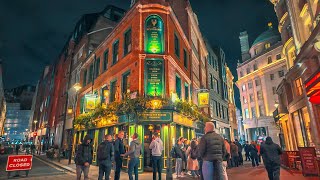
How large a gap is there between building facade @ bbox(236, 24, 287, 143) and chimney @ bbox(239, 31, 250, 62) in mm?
3090

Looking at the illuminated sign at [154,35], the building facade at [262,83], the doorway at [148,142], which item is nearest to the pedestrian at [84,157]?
the doorway at [148,142]

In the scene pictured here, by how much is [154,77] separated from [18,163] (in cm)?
946

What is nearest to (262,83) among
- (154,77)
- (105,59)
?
(105,59)

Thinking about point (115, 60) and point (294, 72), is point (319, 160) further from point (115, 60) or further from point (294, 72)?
point (115, 60)

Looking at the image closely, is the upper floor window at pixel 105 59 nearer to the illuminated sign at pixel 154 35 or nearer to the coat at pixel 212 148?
the illuminated sign at pixel 154 35

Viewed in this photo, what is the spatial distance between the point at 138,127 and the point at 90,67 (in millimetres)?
13163

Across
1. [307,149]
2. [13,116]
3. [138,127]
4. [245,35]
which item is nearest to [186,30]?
[138,127]

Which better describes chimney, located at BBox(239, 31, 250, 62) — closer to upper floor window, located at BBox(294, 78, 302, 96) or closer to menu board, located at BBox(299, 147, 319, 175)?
upper floor window, located at BBox(294, 78, 302, 96)

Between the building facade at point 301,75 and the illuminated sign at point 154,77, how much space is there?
8276 millimetres

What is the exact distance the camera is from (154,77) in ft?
46.6

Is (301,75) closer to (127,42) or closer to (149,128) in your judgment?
(149,128)

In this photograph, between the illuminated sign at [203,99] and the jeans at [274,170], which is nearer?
the jeans at [274,170]

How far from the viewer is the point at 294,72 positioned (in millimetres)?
16922

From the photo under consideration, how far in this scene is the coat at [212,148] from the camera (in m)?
4.93
